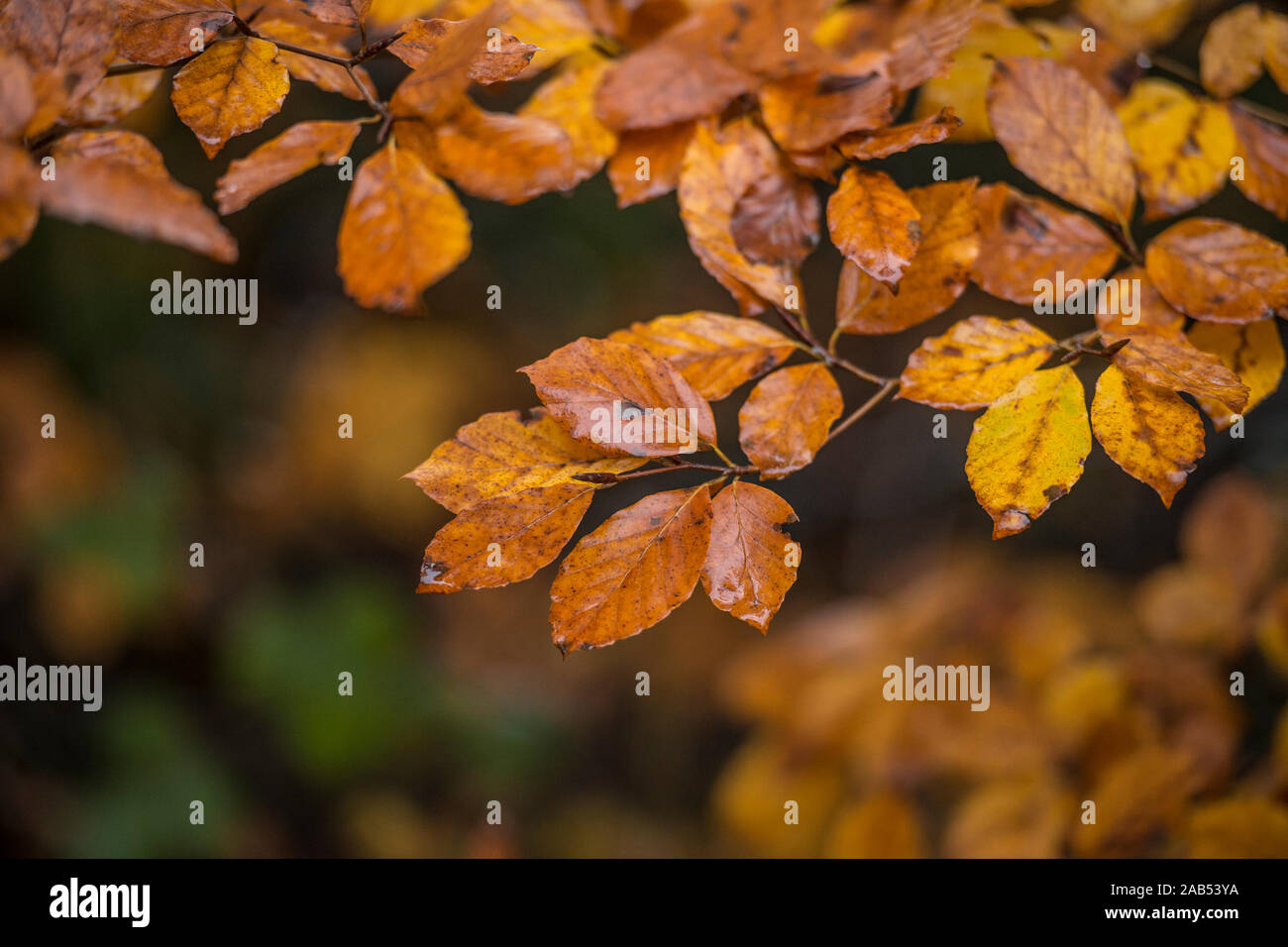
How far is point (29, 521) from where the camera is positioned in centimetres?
146

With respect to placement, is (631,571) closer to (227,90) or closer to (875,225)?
(875,225)

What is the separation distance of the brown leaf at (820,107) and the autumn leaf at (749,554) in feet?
0.69

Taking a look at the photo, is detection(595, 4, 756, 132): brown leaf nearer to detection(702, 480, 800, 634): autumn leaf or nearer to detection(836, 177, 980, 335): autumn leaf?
detection(836, 177, 980, 335): autumn leaf

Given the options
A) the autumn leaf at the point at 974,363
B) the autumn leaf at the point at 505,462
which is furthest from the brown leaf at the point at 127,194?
the autumn leaf at the point at 974,363

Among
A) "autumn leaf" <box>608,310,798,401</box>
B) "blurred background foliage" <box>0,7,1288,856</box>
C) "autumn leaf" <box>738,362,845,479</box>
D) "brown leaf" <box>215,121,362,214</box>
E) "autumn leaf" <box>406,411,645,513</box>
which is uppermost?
"brown leaf" <box>215,121,362,214</box>

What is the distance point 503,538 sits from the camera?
399 mm

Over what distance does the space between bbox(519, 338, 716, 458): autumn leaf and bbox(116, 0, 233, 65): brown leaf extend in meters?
0.25

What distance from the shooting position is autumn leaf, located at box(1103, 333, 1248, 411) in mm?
372

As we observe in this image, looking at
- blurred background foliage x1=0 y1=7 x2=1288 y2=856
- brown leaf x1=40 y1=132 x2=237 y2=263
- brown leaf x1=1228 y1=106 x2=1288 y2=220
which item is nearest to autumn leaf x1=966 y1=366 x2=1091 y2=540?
brown leaf x1=1228 y1=106 x2=1288 y2=220

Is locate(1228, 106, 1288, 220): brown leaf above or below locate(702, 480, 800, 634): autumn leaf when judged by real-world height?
above

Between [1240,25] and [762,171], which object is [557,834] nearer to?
[762,171]

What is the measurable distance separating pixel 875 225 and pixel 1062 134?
15 cm

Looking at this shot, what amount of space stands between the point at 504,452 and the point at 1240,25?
1.84ft

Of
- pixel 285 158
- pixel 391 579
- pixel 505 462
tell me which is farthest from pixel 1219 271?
pixel 391 579
